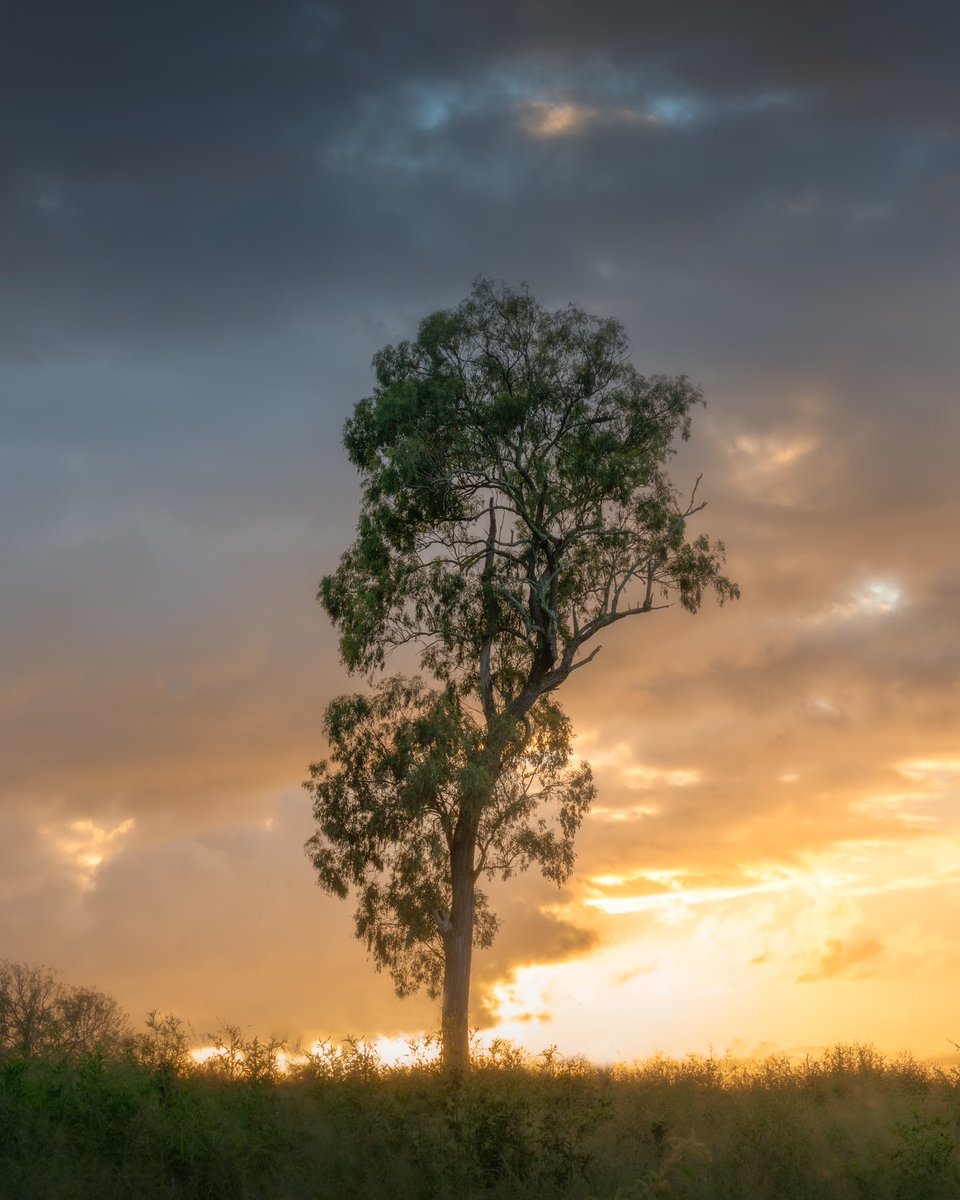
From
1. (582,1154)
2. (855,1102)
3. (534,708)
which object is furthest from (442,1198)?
(534,708)

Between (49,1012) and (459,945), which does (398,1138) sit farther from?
(49,1012)

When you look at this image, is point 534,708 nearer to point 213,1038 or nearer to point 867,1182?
point 213,1038

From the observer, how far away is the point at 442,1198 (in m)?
15.1

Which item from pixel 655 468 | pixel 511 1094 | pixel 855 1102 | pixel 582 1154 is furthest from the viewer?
pixel 655 468

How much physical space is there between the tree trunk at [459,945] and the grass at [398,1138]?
15.8 ft

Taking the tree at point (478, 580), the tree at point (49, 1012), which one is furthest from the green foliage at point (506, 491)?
the tree at point (49, 1012)

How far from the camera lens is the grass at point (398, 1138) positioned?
15414 mm

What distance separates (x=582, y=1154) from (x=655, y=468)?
18.4m

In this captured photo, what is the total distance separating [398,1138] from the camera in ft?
54.8

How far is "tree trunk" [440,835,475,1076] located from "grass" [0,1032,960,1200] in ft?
15.8

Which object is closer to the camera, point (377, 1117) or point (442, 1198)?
point (442, 1198)

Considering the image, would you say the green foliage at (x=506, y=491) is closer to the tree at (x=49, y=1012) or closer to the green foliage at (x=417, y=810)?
the green foliage at (x=417, y=810)

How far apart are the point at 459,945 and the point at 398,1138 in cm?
948

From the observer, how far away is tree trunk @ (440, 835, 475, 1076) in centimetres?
2523
